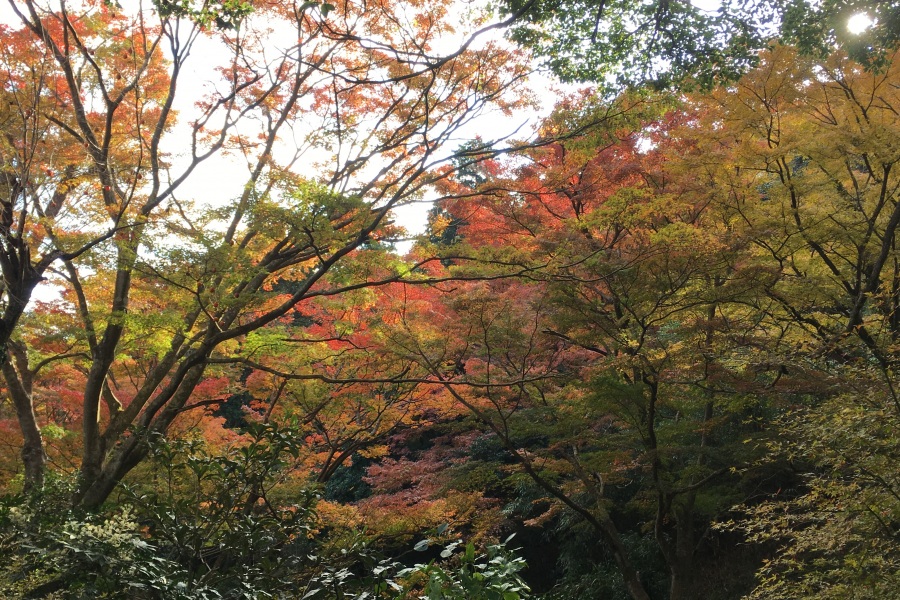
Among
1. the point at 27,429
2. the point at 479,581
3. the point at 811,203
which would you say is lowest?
the point at 479,581

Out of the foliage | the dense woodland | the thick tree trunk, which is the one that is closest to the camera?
the foliage

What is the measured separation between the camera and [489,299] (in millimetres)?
7664

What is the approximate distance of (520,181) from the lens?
8359 mm

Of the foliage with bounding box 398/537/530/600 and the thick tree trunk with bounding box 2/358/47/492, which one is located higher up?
the thick tree trunk with bounding box 2/358/47/492

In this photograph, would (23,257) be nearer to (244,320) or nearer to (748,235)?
(244,320)

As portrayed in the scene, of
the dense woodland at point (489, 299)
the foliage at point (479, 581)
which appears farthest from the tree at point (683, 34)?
the foliage at point (479, 581)

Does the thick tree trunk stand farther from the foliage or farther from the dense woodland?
the foliage

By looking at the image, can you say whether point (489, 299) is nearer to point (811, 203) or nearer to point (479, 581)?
point (811, 203)

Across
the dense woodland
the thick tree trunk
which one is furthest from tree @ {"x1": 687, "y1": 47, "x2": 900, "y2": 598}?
the thick tree trunk

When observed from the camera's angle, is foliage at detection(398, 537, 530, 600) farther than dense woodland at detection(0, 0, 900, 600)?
No

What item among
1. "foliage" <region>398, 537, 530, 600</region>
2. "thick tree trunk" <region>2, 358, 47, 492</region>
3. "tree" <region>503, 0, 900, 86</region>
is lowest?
"foliage" <region>398, 537, 530, 600</region>

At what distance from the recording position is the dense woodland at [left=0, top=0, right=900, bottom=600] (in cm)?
414

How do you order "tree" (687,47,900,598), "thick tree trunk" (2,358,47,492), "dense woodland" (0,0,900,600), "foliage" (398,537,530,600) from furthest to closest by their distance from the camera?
"thick tree trunk" (2,358,47,492) < "tree" (687,47,900,598) < "dense woodland" (0,0,900,600) < "foliage" (398,537,530,600)

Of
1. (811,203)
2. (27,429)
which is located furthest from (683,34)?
(27,429)
